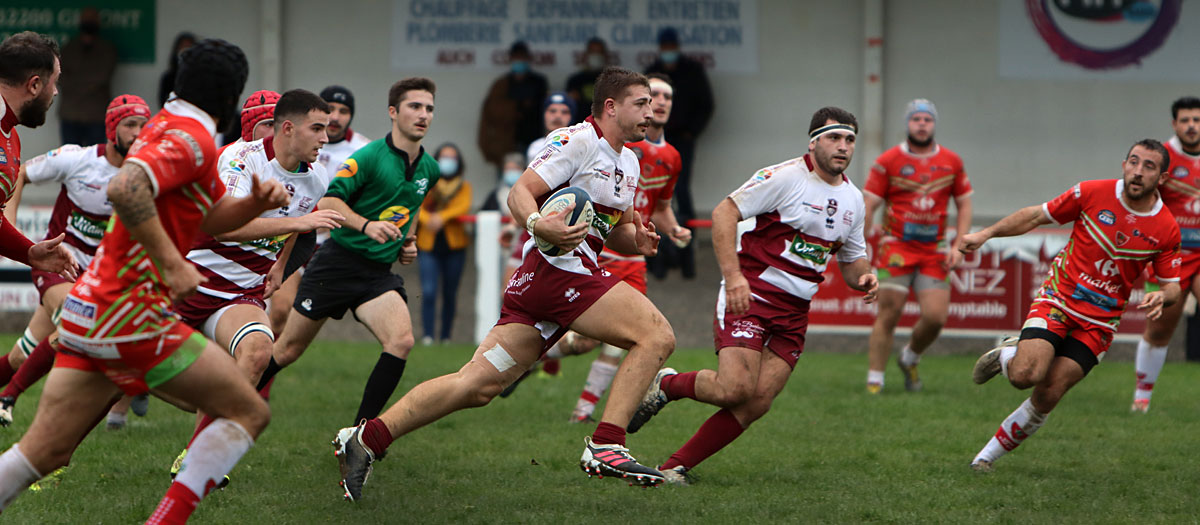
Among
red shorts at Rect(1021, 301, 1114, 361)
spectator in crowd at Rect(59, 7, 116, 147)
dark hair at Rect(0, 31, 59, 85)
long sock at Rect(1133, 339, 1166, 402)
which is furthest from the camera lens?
spectator in crowd at Rect(59, 7, 116, 147)

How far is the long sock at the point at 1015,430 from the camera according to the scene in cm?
695

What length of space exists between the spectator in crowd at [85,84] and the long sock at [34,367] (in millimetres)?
9568

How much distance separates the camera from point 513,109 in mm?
15867

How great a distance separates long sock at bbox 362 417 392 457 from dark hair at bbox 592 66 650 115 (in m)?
1.80

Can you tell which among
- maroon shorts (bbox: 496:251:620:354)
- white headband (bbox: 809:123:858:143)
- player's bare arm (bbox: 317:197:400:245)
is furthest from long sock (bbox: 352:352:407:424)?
white headband (bbox: 809:123:858:143)

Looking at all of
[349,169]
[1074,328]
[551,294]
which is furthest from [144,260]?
[1074,328]

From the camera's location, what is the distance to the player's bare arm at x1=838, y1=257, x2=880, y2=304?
21.8 feet

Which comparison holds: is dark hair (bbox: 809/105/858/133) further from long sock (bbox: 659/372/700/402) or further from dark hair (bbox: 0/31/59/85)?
dark hair (bbox: 0/31/59/85)

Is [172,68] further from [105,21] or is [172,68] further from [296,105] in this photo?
[296,105]

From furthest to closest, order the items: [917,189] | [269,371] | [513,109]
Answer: [513,109] → [917,189] → [269,371]

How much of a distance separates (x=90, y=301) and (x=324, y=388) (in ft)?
19.7

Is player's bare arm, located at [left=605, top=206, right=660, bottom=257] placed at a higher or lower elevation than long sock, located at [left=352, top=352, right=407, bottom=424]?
higher

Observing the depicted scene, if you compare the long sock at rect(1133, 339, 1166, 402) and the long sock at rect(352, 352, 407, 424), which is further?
the long sock at rect(1133, 339, 1166, 402)

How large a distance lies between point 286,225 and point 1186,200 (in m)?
6.85
